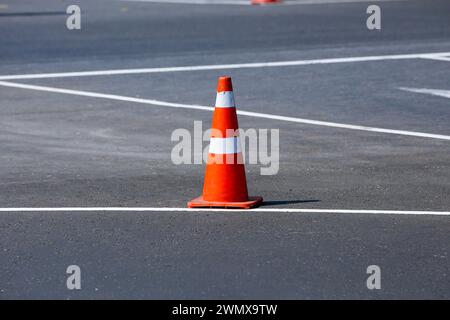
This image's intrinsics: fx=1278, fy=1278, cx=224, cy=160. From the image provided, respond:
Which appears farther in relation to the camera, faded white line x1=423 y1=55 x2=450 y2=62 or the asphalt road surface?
faded white line x1=423 y1=55 x2=450 y2=62

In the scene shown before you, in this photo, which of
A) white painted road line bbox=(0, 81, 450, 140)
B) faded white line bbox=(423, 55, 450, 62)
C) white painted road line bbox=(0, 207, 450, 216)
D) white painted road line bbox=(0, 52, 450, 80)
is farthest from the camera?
faded white line bbox=(423, 55, 450, 62)

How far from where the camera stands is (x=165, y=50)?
861 inches

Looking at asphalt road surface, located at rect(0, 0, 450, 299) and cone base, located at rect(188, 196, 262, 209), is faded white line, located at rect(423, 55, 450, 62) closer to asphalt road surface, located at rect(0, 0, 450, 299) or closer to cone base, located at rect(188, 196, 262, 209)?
asphalt road surface, located at rect(0, 0, 450, 299)

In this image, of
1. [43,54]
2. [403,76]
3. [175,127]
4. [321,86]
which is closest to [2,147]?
[175,127]

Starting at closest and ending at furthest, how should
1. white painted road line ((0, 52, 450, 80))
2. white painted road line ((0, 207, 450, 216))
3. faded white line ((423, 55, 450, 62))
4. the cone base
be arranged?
white painted road line ((0, 207, 450, 216))
the cone base
white painted road line ((0, 52, 450, 80))
faded white line ((423, 55, 450, 62))

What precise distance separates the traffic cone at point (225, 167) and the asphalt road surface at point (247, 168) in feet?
0.70

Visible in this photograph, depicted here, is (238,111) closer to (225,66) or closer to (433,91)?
(433,91)

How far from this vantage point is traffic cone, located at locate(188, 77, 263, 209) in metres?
9.68

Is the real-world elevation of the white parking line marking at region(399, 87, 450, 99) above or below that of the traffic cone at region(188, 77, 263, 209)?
above

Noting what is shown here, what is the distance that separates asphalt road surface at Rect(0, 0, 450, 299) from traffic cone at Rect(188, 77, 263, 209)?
21 centimetres

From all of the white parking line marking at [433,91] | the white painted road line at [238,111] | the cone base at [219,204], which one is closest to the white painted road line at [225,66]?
the white painted road line at [238,111]

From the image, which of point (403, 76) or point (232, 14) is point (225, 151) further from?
point (232, 14)

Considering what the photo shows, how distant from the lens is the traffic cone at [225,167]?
9.68m

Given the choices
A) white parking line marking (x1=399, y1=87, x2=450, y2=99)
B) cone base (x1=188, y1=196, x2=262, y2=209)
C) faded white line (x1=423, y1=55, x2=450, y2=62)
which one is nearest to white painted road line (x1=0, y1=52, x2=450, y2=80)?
faded white line (x1=423, y1=55, x2=450, y2=62)
